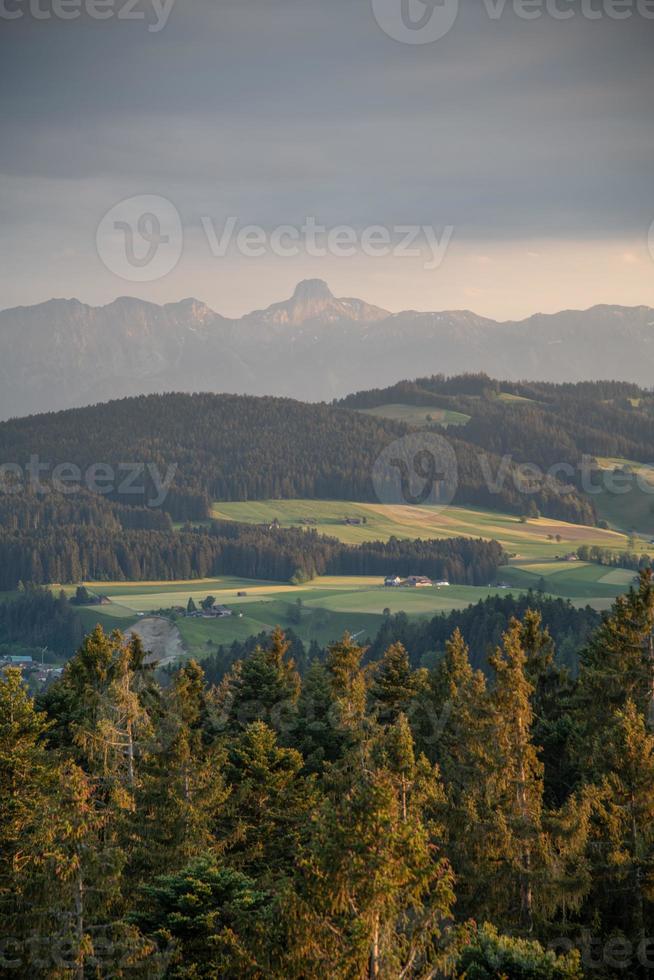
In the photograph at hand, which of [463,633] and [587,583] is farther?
[587,583]

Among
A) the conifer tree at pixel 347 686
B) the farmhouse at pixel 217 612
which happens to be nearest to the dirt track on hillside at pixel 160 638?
the farmhouse at pixel 217 612

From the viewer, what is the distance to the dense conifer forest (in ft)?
73.6

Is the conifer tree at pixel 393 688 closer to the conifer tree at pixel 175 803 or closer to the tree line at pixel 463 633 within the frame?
the conifer tree at pixel 175 803

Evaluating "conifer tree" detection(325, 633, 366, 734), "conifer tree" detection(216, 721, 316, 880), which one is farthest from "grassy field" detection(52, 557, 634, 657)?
"conifer tree" detection(216, 721, 316, 880)

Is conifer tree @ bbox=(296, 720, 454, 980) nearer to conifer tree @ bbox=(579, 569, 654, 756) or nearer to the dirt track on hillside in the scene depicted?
conifer tree @ bbox=(579, 569, 654, 756)

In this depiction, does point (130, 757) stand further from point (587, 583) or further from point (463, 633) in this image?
point (587, 583)

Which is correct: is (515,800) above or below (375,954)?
below

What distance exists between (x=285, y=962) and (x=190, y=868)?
9147 mm

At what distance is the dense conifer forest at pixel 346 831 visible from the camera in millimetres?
22438

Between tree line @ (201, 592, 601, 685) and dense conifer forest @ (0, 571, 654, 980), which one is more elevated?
dense conifer forest @ (0, 571, 654, 980)

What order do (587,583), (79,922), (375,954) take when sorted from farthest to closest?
(587,583) < (79,922) < (375,954)

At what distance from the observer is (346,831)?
22109mm

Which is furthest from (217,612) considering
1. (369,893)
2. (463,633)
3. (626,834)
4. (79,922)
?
(369,893)

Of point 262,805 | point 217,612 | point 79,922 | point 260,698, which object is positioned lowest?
point 217,612
